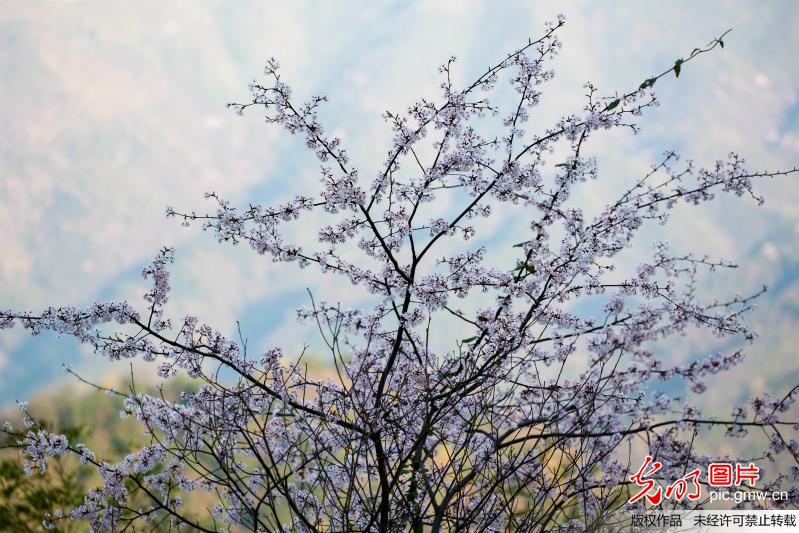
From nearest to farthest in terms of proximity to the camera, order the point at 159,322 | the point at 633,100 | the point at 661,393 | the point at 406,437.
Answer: the point at 406,437, the point at 159,322, the point at 633,100, the point at 661,393

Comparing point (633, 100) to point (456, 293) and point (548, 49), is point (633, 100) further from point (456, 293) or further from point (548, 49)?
point (456, 293)

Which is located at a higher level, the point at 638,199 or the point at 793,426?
the point at 638,199

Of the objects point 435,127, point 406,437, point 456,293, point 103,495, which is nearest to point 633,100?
point 435,127

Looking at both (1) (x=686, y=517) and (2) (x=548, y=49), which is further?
(2) (x=548, y=49)

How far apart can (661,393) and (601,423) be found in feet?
1.27

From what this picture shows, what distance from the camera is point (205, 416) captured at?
357cm

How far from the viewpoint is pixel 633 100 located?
3.71 m

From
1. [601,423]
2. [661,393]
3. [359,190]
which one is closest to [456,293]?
[359,190]

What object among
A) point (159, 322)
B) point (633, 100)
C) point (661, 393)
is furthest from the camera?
point (661, 393)

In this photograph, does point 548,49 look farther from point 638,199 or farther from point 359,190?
point 359,190

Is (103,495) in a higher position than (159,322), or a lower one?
lower

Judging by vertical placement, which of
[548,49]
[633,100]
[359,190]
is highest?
[548,49]

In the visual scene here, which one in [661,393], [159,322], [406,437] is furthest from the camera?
[661,393]

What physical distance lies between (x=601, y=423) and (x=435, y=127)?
5.60 ft
